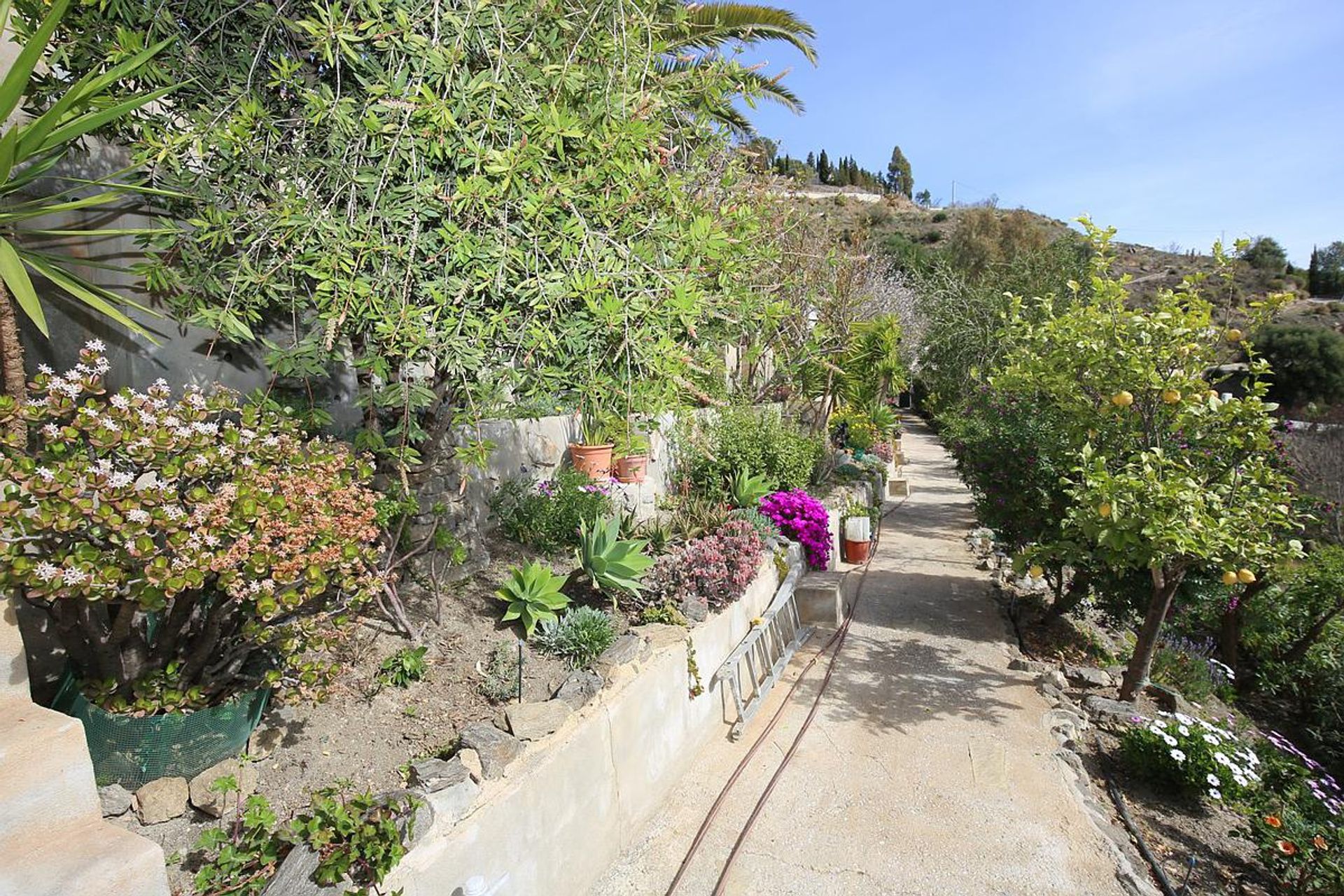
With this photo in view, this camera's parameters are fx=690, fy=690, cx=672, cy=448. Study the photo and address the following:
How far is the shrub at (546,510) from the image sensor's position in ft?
18.7

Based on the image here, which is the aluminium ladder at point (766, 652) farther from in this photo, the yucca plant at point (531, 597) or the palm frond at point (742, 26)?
the palm frond at point (742, 26)

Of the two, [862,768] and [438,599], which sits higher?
[438,599]

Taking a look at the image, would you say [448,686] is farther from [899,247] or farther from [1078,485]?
[899,247]

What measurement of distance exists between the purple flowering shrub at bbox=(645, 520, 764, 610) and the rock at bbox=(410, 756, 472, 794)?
2375 mm

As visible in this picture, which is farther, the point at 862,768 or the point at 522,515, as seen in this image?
the point at 522,515

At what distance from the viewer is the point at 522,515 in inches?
228

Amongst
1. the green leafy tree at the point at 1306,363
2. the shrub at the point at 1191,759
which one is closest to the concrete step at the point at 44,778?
the shrub at the point at 1191,759

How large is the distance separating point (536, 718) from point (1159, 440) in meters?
5.32

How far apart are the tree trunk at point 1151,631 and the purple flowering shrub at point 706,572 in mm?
3295

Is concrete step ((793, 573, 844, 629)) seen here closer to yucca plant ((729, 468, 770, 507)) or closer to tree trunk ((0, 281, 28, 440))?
yucca plant ((729, 468, 770, 507))

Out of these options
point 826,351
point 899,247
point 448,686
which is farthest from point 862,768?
point 899,247

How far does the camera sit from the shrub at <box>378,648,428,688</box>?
142 inches

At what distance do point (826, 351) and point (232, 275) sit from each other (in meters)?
10.8

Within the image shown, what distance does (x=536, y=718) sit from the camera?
3.48 meters
